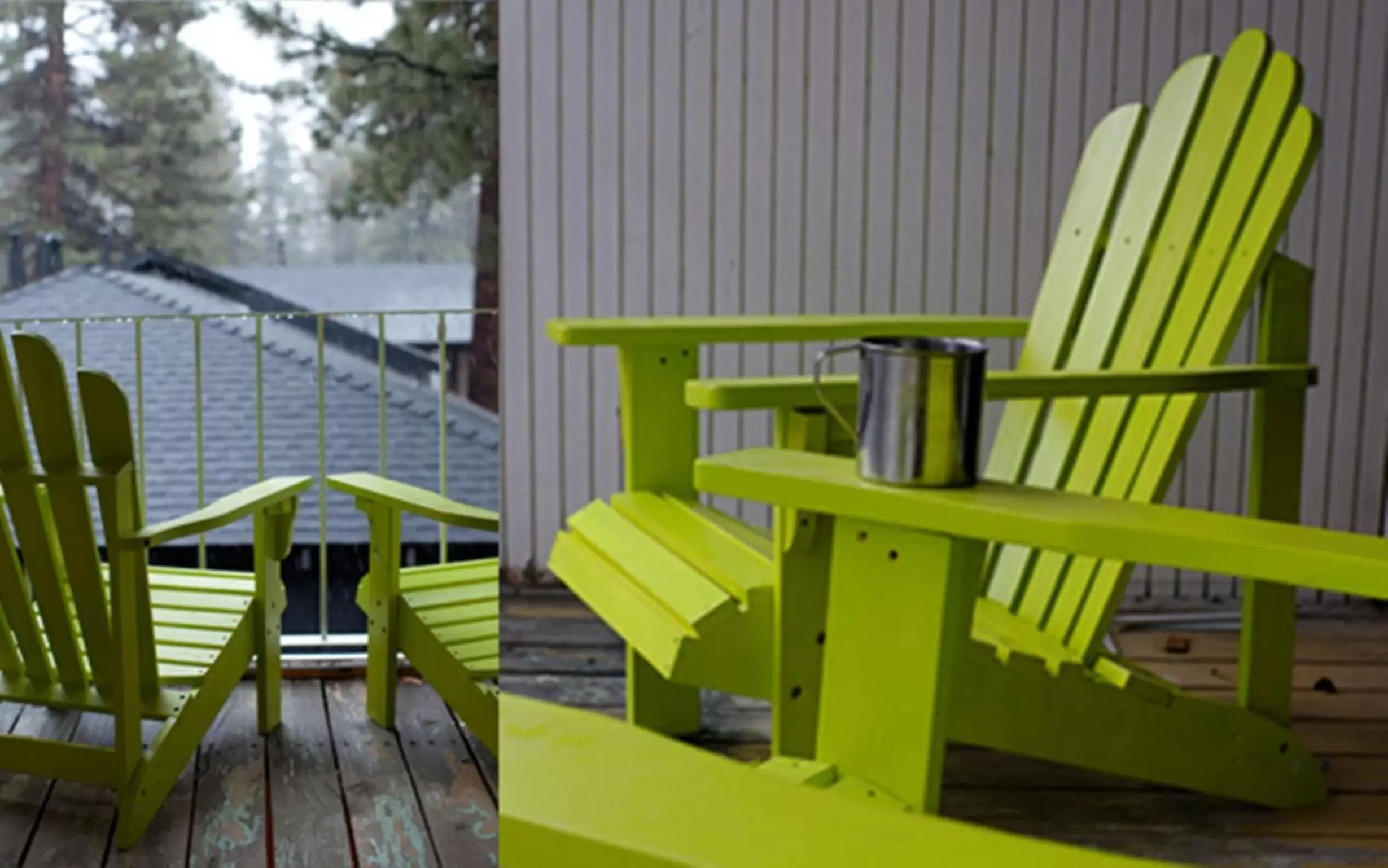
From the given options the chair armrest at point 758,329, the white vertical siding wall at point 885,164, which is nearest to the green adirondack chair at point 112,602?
the chair armrest at point 758,329

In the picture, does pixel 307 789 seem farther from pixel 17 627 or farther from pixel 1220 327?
pixel 1220 327

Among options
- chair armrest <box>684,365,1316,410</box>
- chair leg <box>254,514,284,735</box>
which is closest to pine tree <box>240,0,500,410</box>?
chair leg <box>254,514,284,735</box>

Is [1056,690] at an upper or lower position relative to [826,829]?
lower

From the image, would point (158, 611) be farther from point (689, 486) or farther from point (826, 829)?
point (689, 486)

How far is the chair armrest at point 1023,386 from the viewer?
111cm

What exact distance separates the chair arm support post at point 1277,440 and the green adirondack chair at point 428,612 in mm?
1064

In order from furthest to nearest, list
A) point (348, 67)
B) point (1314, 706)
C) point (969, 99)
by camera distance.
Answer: point (969, 99) < point (1314, 706) < point (348, 67)

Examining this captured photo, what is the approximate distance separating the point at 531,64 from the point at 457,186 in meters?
1.84

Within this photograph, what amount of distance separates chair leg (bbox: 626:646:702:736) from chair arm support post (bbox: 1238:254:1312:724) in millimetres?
617

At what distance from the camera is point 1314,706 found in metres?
1.82

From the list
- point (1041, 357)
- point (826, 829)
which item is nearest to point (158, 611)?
point (826, 829)

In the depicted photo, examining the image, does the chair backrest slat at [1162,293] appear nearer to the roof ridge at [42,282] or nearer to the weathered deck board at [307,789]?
the weathered deck board at [307,789]

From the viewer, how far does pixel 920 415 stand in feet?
2.62

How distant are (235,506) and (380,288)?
0.36 ft
